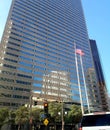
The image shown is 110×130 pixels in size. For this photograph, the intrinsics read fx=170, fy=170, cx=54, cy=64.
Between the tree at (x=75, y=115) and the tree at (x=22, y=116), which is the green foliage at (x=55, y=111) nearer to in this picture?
the tree at (x=75, y=115)

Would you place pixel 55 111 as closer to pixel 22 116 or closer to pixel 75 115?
pixel 75 115

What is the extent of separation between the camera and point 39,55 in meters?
115

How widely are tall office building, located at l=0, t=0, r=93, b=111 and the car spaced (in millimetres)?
62048

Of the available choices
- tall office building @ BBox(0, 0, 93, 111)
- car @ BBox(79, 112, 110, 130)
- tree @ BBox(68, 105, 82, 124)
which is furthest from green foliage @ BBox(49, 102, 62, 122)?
car @ BBox(79, 112, 110, 130)

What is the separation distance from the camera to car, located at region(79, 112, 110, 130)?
8227mm

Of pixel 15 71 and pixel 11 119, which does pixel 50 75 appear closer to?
pixel 15 71

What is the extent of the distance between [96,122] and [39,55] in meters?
107

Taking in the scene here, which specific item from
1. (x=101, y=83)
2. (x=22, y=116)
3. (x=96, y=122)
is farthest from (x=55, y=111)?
(x=101, y=83)

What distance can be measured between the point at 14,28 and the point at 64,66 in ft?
146

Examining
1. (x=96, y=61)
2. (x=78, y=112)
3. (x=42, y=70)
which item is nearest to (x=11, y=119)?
(x=78, y=112)

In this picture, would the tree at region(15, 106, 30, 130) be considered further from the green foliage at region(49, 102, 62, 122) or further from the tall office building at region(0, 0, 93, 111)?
the tall office building at region(0, 0, 93, 111)

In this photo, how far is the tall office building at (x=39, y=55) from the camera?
9238cm

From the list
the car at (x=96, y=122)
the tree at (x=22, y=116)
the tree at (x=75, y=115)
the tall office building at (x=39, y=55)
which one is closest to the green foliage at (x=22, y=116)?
the tree at (x=22, y=116)

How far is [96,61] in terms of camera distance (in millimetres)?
194375
